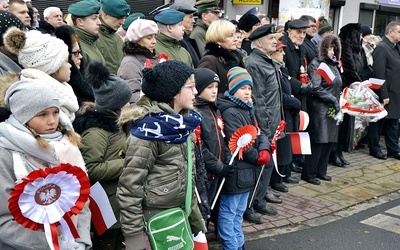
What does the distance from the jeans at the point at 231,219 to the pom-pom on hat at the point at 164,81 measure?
1.58m

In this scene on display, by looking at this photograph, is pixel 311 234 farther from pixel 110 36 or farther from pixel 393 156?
pixel 393 156

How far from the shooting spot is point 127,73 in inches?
176

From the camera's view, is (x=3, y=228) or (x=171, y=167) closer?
(x=3, y=228)

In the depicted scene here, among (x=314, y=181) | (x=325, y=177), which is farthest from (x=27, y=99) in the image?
(x=325, y=177)

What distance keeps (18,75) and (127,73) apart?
1.69 meters

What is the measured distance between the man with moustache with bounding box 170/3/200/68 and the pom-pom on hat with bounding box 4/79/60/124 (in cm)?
361

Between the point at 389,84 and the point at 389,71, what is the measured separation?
23 cm

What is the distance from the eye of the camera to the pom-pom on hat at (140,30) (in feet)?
14.6

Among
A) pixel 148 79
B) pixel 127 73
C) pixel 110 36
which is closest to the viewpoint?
pixel 148 79

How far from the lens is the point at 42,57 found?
2.99 meters

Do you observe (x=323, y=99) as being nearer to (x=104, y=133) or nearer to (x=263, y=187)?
(x=263, y=187)

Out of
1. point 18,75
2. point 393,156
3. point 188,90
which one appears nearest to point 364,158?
point 393,156

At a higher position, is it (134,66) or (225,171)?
(134,66)

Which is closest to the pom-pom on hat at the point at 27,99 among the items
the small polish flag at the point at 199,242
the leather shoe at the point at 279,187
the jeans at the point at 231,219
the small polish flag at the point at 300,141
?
the small polish flag at the point at 199,242
